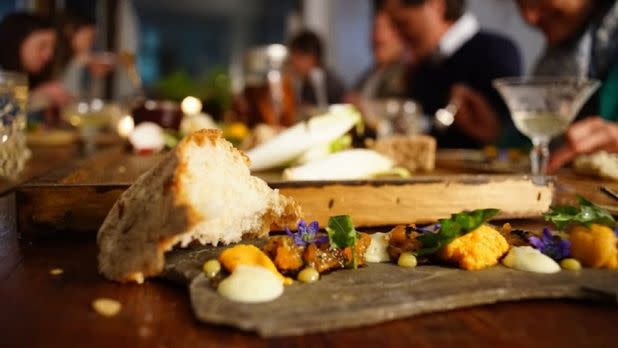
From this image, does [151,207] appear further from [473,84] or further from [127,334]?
[473,84]

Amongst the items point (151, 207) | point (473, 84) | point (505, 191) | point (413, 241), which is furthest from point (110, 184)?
point (473, 84)

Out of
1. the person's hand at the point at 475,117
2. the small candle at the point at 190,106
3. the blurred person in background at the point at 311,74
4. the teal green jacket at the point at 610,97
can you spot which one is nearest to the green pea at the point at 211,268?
the teal green jacket at the point at 610,97

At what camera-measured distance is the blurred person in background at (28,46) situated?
638 cm

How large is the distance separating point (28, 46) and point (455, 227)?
269 inches

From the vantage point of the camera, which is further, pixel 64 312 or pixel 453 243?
pixel 453 243

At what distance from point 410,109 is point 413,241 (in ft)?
10.2

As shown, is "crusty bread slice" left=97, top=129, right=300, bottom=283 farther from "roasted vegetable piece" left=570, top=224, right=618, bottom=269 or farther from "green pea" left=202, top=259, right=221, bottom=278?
"roasted vegetable piece" left=570, top=224, right=618, bottom=269

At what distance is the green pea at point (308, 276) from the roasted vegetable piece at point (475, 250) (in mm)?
247

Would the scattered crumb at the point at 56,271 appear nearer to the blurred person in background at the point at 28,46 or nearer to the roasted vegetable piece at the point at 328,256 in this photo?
the roasted vegetable piece at the point at 328,256

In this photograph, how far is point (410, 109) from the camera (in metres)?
4.04

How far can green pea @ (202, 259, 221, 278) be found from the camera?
89 cm

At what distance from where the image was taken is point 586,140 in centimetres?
229

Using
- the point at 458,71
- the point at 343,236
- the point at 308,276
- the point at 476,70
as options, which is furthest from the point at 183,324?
the point at 458,71

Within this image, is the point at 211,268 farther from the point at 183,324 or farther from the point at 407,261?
the point at 407,261
